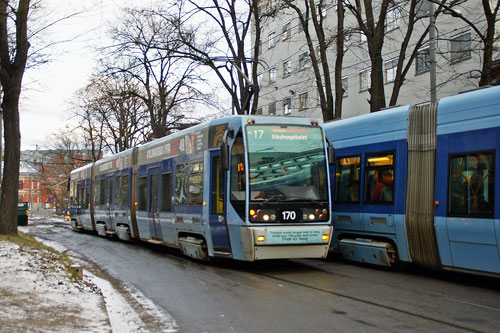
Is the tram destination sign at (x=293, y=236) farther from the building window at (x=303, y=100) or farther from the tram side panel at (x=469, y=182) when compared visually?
the building window at (x=303, y=100)

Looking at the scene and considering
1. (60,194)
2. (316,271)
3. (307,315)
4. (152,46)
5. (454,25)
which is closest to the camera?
(307,315)

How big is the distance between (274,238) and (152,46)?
14.7 m

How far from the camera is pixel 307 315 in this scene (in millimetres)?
6883

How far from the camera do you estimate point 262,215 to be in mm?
10344

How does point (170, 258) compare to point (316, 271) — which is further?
point (170, 258)

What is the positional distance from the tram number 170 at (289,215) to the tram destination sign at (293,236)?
0.22 m

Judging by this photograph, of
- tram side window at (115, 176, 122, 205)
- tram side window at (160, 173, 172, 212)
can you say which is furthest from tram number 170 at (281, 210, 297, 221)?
tram side window at (115, 176, 122, 205)

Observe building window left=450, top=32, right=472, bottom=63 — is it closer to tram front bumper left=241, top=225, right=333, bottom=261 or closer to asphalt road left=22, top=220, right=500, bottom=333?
asphalt road left=22, top=220, right=500, bottom=333

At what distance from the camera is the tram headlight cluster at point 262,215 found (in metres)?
10.3

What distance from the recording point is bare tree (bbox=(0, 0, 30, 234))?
16453 millimetres

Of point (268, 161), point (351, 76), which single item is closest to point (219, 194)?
point (268, 161)

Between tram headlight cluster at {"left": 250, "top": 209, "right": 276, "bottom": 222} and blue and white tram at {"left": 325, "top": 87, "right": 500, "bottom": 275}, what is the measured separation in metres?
2.14

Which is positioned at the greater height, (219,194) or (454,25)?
(454,25)

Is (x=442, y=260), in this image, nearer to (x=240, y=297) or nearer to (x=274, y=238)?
(x=274, y=238)
